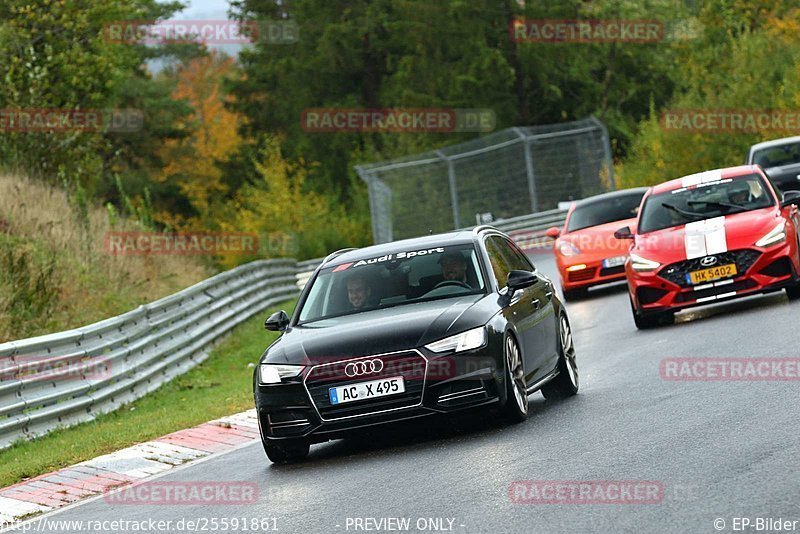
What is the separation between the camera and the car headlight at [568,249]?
75.2 ft

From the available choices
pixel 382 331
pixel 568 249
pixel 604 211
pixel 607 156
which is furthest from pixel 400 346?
pixel 607 156

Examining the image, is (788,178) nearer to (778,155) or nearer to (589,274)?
(778,155)

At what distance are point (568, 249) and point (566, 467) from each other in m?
14.6

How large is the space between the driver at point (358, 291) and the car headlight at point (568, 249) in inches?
464

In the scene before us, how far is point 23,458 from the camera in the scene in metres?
12.5

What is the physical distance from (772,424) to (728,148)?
3126 centimetres

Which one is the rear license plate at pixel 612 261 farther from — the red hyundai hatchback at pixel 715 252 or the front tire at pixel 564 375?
the front tire at pixel 564 375

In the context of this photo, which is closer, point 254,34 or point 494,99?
point 494,99

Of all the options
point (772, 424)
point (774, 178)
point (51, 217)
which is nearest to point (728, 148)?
point (774, 178)

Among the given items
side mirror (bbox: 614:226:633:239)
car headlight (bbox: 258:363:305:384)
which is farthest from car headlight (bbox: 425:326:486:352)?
side mirror (bbox: 614:226:633:239)

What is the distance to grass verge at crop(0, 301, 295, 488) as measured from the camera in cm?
1209

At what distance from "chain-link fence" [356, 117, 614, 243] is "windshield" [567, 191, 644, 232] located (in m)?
17.4

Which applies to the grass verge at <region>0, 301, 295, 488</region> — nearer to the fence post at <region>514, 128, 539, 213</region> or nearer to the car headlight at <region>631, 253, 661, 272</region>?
the car headlight at <region>631, 253, 661, 272</region>

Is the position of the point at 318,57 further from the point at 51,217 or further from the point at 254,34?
the point at 51,217
